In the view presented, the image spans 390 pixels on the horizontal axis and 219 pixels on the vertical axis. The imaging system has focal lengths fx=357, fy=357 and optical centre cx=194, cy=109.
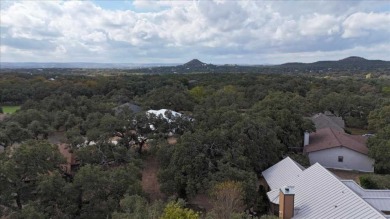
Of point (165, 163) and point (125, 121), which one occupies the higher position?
point (125, 121)

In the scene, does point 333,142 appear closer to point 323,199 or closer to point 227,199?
→ point 323,199

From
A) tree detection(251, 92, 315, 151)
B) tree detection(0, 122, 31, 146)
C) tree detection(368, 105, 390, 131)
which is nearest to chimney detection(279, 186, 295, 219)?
tree detection(251, 92, 315, 151)

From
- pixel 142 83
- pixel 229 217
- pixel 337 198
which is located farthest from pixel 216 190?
pixel 142 83

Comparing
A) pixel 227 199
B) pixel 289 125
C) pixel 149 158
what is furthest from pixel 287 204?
pixel 149 158

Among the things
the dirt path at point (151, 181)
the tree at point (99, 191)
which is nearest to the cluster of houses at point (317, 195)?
the dirt path at point (151, 181)

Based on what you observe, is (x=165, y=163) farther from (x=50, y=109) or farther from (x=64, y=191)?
(x=50, y=109)

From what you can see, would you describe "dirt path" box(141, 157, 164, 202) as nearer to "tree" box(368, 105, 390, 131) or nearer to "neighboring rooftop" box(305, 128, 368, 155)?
"neighboring rooftop" box(305, 128, 368, 155)

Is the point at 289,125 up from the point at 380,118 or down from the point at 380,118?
up
